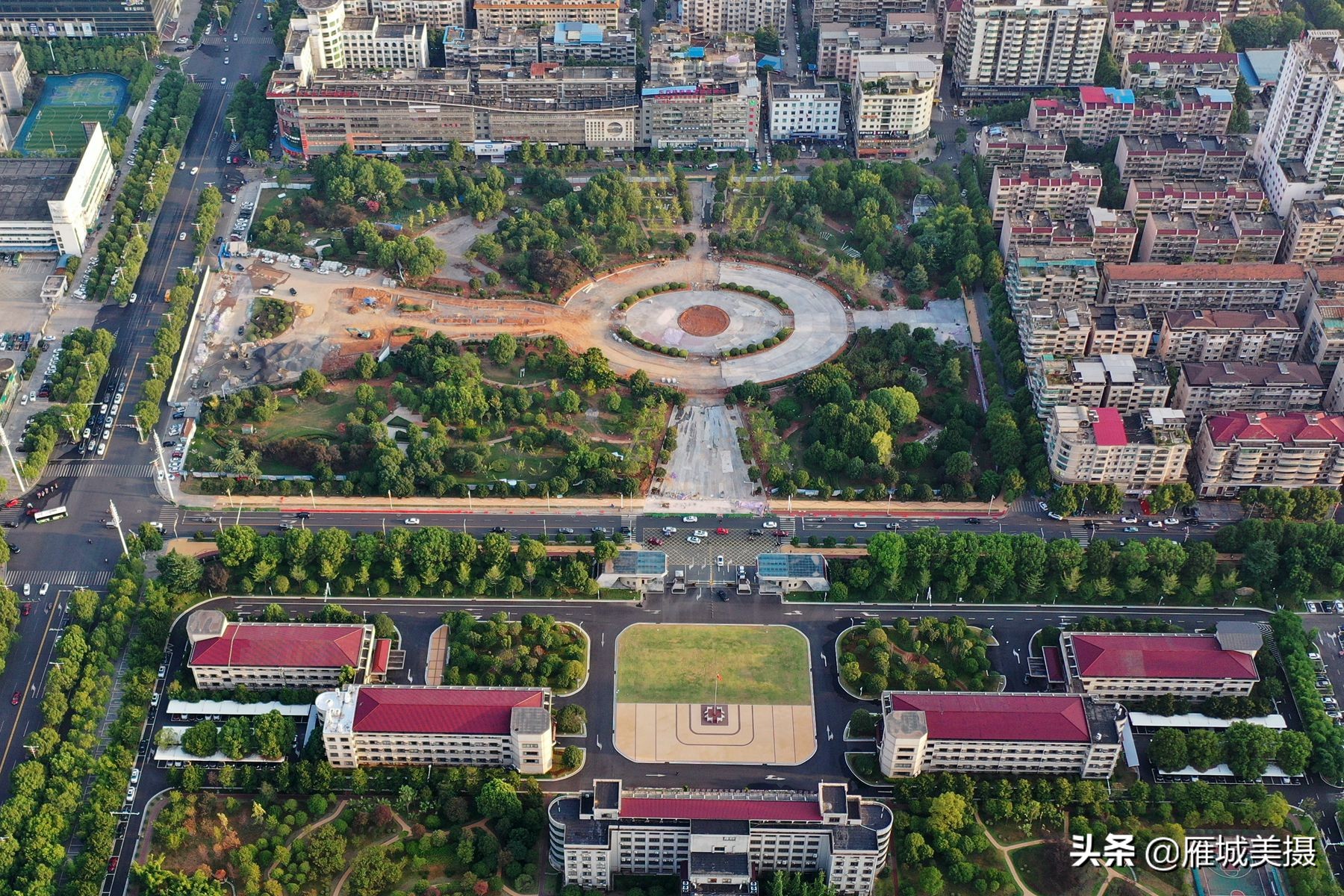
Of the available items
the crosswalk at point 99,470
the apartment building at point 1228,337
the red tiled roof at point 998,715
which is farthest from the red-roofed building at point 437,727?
the apartment building at point 1228,337

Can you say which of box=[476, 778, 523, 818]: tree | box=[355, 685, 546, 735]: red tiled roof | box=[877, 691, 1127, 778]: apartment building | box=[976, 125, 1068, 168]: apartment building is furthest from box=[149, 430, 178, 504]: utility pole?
box=[976, 125, 1068, 168]: apartment building

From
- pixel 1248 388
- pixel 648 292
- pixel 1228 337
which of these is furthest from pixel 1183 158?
pixel 648 292

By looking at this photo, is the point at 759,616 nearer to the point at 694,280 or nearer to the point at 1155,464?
the point at 1155,464

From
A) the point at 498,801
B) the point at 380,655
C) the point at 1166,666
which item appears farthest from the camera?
the point at 380,655

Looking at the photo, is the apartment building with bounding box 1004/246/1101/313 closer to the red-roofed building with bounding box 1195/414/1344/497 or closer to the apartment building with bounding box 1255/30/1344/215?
the red-roofed building with bounding box 1195/414/1344/497

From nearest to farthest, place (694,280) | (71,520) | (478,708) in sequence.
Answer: (478,708) → (71,520) → (694,280)

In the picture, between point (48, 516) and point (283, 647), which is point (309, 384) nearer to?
point (48, 516)

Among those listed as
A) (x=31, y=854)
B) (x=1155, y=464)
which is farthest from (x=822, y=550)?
(x=31, y=854)
